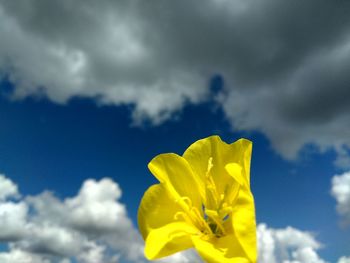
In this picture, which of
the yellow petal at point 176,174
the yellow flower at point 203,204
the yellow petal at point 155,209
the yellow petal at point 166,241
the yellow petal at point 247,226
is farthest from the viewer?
the yellow petal at point 176,174

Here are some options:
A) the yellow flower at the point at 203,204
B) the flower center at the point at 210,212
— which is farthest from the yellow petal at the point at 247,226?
the flower center at the point at 210,212

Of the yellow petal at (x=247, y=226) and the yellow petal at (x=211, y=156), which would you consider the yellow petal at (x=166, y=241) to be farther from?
the yellow petal at (x=211, y=156)

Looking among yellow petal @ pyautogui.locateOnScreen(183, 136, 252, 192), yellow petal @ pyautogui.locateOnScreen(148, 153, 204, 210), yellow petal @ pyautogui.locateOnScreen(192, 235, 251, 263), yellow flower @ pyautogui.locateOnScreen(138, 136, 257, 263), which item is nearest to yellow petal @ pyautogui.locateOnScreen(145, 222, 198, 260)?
yellow flower @ pyautogui.locateOnScreen(138, 136, 257, 263)

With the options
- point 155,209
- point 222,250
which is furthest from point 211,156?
point 222,250

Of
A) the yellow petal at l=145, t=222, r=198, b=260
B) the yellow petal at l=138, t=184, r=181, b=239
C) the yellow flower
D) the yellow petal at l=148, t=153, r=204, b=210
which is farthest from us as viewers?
the yellow petal at l=148, t=153, r=204, b=210

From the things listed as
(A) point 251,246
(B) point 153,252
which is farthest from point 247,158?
(B) point 153,252

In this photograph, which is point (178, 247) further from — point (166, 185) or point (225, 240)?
point (166, 185)

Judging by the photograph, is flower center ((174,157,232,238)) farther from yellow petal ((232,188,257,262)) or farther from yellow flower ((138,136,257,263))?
yellow petal ((232,188,257,262))
